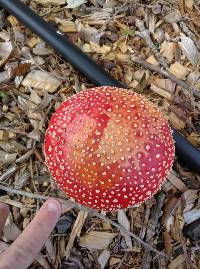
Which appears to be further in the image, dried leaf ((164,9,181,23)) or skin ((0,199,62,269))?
dried leaf ((164,9,181,23))

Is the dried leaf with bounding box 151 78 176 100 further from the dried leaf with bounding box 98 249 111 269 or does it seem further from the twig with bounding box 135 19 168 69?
the dried leaf with bounding box 98 249 111 269

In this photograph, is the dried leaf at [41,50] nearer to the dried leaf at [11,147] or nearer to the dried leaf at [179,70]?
the dried leaf at [11,147]

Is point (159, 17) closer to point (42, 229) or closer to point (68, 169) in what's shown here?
point (68, 169)

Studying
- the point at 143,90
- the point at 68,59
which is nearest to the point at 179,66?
the point at 143,90

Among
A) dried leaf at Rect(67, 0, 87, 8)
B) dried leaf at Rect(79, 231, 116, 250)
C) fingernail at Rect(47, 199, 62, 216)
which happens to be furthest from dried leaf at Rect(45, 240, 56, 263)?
dried leaf at Rect(67, 0, 87, 8)

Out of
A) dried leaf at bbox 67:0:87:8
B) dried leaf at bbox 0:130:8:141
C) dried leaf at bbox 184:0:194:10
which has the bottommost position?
dried leaf at bbox 0:130:8:141

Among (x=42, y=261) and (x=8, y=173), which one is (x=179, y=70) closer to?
(x=8, y=173)

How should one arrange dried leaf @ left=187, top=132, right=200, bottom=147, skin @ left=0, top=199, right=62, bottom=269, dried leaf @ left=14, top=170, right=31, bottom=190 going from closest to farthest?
skin @ left=0, top=199, right=62, bottom=269 → dried leaf @ left=14, top=170, right=31, bottom=190 → dried leaf @ left=187, top=132, right=200, bottom=147
